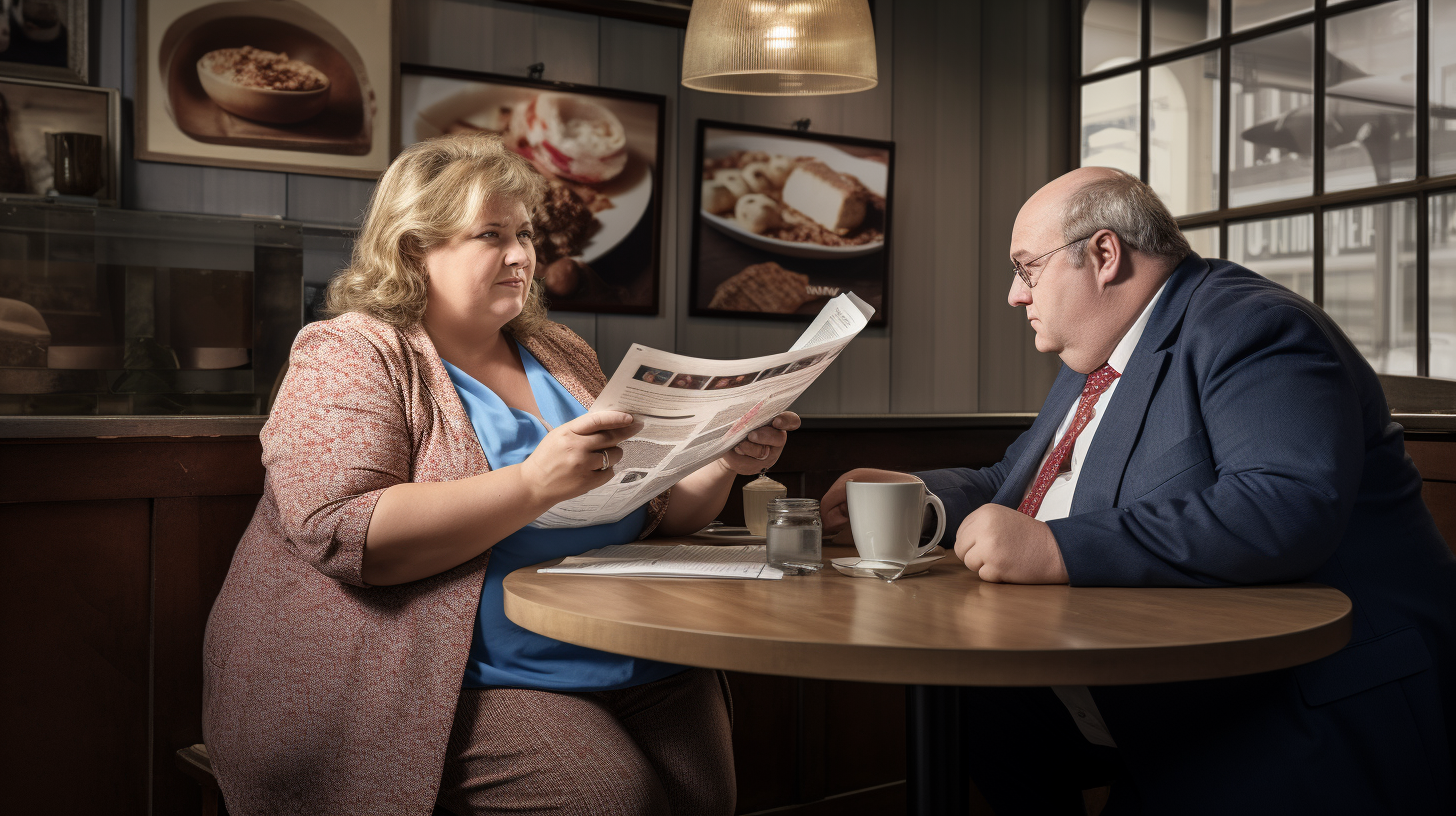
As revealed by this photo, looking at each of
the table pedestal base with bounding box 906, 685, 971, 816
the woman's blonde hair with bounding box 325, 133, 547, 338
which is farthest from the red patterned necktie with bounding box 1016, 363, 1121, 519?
the woman's blonde hair with bounding box 325, 133, 547, 338

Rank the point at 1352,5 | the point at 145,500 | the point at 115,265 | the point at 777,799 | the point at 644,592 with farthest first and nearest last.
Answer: the point at 1352,5 < the point at 115,265 < the point at 777,799 < the point at 145,500 < the point at 644,592

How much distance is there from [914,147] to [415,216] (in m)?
3.41

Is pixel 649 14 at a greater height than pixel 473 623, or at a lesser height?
greater

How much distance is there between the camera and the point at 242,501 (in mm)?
1880

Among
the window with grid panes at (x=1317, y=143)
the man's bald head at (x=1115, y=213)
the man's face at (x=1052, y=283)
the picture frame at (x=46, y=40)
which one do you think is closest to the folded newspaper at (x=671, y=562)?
the man's face at (x=1052, y=283)

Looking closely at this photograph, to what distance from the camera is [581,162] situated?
3.88m

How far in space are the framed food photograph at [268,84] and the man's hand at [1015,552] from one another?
9.08ft

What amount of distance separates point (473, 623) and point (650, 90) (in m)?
3.04

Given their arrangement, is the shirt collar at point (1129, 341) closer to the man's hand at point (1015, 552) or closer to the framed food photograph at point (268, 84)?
the man's hand at point (1015, 552)

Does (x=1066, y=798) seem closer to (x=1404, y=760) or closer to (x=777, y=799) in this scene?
(x=1404, y=760)

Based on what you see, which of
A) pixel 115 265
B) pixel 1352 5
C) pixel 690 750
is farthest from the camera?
pixel 1352 5

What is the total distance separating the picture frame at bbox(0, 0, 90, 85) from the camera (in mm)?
2959

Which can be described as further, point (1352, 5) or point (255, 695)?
point (1352, 5)

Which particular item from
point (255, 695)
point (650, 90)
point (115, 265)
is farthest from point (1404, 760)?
point (650, 90)
